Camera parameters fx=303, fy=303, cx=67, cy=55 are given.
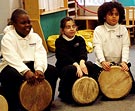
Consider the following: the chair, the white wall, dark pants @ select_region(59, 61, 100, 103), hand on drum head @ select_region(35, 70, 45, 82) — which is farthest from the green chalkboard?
hand on drum head @ select_region(35, 70, 45, 82)

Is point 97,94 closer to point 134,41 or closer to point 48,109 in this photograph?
point 48,109

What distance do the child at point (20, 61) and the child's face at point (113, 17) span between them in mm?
738

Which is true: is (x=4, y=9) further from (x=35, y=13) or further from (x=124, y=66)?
(x=124, y=66)

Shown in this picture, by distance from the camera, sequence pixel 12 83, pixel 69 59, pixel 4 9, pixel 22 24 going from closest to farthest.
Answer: pixel 12 83 < pixel 22 24 < pixel 69 59 < pixel 4 9

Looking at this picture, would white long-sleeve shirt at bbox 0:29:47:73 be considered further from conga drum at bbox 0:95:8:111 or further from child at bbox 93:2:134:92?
child at bbox 93:2:134:92

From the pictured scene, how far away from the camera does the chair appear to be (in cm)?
537

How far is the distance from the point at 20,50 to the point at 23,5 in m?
2.69

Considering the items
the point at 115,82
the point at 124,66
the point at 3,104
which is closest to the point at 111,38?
the point at 124,66

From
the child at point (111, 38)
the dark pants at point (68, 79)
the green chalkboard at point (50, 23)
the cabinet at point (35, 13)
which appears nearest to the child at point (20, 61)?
the dark pants at point (68, 79)

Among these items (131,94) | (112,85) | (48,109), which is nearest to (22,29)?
(48,109)

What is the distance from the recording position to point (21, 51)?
106 inches

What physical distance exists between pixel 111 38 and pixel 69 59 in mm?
478

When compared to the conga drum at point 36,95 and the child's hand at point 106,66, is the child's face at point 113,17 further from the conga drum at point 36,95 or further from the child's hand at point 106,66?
the conga drum at point 36,95

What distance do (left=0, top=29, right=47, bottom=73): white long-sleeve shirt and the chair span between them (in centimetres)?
294
